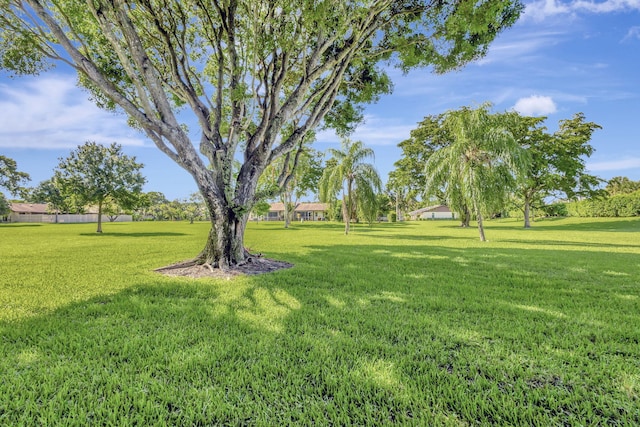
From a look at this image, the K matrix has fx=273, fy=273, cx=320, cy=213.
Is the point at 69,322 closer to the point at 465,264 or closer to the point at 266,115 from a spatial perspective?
the point at 266,115

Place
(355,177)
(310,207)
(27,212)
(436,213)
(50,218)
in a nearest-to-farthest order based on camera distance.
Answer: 1. (355,177)
2. (50,218)
3. (27,212)
4. (310,207)
5. (436,213)

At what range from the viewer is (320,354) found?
2432mm

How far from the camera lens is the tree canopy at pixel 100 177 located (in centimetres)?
1933

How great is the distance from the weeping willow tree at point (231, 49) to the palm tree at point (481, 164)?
6153mm

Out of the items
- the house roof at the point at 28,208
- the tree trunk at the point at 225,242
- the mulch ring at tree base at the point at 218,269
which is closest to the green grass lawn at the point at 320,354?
the mulch ring at tree base at the point at 218,269

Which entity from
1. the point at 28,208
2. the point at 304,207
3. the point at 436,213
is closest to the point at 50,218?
the point at 28,208

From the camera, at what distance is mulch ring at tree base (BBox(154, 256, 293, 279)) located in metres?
5.83

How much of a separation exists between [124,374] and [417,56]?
807 cm

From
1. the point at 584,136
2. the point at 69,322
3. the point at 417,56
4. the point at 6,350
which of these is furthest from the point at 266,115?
the point at 584,136

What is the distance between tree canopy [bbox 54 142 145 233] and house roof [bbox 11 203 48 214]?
61232mm

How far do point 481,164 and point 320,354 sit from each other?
492 inches

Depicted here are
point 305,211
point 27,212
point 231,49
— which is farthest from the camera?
point 305,211

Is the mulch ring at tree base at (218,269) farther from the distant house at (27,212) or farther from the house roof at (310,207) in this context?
the distant house at (27,212)

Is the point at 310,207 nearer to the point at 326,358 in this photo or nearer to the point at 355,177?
the point at 355,177
